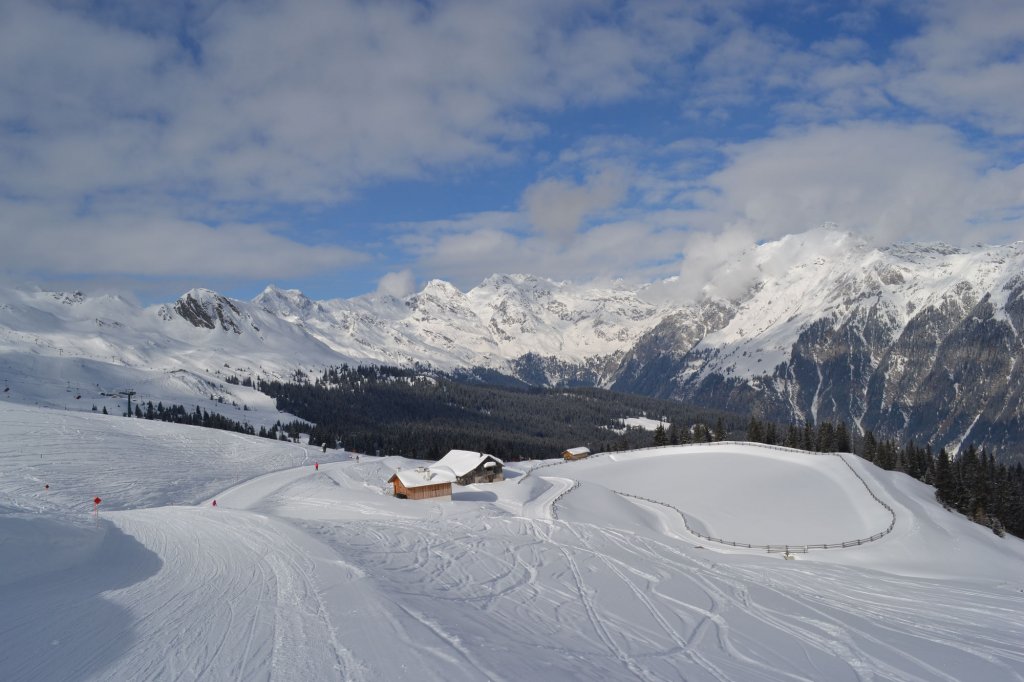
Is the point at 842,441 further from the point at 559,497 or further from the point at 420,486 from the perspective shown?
the point at 420,486

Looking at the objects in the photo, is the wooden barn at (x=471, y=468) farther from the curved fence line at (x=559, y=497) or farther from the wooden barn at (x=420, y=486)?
the curved fence line at (x=559, y=497)

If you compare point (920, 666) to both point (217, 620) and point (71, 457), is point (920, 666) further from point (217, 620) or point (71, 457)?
point (71, 457)

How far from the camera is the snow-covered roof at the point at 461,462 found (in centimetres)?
7606

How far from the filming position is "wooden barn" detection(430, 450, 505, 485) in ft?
247

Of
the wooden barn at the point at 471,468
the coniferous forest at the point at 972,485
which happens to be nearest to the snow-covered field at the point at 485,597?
the coniferous forest at the point at 972,485

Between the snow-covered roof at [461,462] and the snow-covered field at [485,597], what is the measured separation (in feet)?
76.0

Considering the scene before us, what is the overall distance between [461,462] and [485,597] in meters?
59.0

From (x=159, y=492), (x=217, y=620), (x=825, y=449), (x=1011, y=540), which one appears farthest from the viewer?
(x=825, y=449)

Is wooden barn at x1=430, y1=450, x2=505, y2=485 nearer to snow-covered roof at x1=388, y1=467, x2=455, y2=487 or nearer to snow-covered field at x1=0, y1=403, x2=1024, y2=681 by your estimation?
snow-covered roof at x1=388, y1=467, x2=455, y2=487

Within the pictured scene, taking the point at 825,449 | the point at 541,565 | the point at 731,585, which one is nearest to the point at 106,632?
the point at 541,565

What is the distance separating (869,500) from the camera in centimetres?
5519

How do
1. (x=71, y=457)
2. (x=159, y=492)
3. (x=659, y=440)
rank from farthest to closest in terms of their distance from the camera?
1. (x=659, y=440)
2. (x=71, y=457)
3. (x=159, y=492)

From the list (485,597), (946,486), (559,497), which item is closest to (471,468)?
(559,497)

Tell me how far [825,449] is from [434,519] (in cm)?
7936
